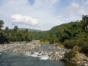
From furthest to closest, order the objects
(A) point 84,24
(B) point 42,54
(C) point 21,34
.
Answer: (C) point 21,34 < (A) point 84,24 < (B) point 42,54

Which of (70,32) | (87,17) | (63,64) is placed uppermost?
(87,17)

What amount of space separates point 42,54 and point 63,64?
12.6 metres

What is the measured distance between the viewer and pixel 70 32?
76.0m

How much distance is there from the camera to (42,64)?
38594mm

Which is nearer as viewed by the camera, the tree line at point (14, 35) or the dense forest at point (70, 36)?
the dense forest at point (70, 36)

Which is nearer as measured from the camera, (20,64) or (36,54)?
(20,64)

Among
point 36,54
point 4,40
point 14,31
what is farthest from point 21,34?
point 36,54

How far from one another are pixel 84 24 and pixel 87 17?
7.20m

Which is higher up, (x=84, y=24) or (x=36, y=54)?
(x=84, y=24)

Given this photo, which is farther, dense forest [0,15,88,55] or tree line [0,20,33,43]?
tree line [0,20,33,43]

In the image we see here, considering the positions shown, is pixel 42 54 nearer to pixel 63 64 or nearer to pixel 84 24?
pixel 63 64

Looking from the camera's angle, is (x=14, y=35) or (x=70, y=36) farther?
(x=14, y=35)

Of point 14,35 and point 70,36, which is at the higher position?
point 14,35

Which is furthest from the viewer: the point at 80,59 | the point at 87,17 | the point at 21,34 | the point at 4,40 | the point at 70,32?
the point at 21,34
